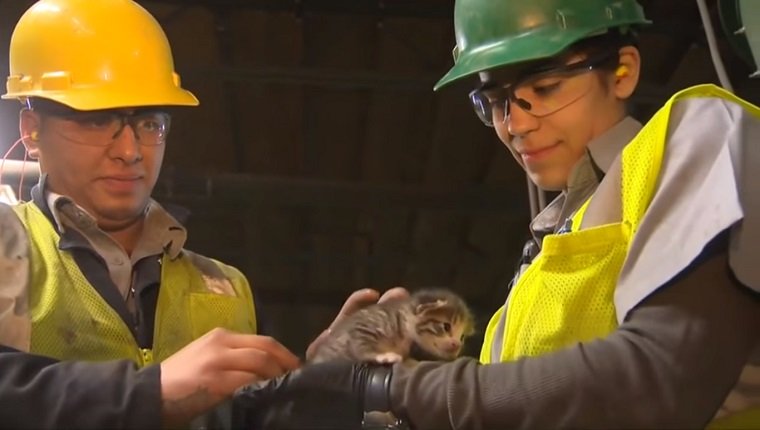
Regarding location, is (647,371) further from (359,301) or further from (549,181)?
(359,301)

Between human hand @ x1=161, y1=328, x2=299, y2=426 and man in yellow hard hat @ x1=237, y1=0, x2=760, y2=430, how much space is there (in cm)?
4

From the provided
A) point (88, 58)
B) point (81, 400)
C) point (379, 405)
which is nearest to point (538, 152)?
point (379, 405)

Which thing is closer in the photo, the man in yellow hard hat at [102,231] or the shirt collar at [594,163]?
the shirt collar at [594,163]

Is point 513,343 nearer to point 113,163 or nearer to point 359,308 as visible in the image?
point 359,308

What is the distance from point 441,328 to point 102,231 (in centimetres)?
76

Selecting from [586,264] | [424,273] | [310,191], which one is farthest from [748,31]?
[424,273]

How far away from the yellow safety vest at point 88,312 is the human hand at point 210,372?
36cm

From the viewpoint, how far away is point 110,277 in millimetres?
1948

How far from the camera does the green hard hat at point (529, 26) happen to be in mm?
1624

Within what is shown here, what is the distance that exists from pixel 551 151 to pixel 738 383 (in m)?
0.50

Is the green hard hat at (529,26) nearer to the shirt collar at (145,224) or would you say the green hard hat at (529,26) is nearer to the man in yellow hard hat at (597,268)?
the man in yellow hard hat at (597,268)

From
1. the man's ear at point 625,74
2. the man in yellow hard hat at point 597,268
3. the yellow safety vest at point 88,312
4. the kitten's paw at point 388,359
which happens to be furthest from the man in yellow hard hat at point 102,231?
the man's ear at point 625,74

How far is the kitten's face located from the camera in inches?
76.8

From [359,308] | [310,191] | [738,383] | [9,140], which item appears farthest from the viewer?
[310,191]
